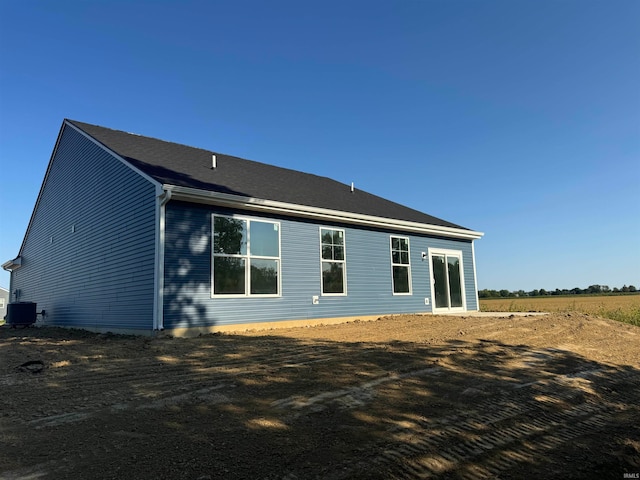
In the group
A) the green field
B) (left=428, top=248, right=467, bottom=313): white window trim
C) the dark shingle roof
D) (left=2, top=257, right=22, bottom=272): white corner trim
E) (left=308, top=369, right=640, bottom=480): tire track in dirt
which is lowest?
(left=308, top=369, right=640, bottom=480): tire track in dirt

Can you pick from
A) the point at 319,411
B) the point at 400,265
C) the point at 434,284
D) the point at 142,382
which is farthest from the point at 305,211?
the point at 319,411

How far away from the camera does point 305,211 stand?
1166cm

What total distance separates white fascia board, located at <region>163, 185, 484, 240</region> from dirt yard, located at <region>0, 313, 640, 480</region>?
10.3ft

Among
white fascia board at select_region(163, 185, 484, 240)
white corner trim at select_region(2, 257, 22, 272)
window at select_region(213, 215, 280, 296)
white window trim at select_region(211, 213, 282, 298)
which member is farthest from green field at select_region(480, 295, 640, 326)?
white corner trim at select_region(2, 257, 22, 272)

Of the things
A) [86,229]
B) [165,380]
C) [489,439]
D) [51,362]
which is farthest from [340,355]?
[86,229]

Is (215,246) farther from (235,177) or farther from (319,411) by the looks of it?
(319,411)

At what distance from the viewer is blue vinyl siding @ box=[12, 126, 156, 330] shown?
9.86 metres

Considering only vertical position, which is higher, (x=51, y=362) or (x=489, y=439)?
(x=51, y=362)

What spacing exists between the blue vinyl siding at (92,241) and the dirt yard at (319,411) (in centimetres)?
223

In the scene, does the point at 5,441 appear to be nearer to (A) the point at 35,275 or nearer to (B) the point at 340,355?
(B) the point at 340,355

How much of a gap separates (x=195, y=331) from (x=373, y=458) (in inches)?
270

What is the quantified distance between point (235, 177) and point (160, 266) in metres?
4.43

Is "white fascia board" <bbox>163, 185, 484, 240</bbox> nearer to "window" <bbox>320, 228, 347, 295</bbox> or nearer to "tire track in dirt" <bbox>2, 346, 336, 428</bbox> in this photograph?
"window" <bbox>320, 228, 347, 295</bbox>

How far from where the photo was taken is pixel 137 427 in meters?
3.95
